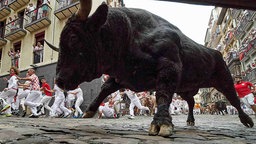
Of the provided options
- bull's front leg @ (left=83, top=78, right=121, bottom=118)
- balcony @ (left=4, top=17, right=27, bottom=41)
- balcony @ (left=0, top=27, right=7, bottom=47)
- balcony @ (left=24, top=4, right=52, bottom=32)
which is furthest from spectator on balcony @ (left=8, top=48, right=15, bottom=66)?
bull's front leg @ (left=83, top=78, right=121, bottom=118)

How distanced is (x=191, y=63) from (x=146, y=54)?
1.00 meters

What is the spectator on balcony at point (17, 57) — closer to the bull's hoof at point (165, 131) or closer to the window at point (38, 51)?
the window at point (38, 51)

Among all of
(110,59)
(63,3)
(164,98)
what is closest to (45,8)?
(63,3)

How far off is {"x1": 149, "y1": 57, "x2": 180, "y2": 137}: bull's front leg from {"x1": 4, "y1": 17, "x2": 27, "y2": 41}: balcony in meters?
22.4

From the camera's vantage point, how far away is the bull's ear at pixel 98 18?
2.84 m

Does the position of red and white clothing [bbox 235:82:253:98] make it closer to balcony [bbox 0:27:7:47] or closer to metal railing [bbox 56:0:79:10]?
metal railing [bbox 56:0:79:10]

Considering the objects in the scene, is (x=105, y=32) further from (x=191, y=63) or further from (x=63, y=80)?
(x=191, y=63)

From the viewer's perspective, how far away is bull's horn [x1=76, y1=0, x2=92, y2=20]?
2742mm

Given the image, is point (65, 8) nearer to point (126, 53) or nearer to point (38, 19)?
point (38, 19)

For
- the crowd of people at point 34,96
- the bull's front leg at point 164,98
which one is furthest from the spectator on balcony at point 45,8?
the bull's front leg at point 164,98

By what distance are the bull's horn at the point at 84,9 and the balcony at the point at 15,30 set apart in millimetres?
22088

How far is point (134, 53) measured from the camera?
10.2ft

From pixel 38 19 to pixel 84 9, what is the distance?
2040 cm

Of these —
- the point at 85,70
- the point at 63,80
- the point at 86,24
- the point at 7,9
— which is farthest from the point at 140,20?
the point at 7,9
